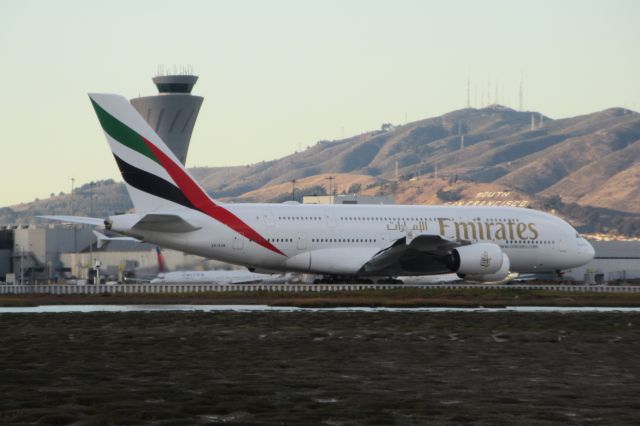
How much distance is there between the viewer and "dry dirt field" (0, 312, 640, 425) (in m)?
17.1

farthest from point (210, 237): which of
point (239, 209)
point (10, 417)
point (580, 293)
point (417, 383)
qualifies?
point (10, 417)

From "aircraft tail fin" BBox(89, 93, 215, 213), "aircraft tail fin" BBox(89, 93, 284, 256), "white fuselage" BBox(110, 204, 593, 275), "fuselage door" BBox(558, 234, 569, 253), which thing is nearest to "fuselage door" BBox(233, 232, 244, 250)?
"white fuselage" BBox(110, 204, 593, 275)

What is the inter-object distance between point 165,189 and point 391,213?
43.9 ft

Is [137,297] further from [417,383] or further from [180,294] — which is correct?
[417,383]

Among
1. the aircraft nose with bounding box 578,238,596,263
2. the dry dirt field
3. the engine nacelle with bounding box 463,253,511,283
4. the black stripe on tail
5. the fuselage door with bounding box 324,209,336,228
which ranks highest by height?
the black stripe on tail

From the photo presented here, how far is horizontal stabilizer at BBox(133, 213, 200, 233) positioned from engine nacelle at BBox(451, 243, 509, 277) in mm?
13911

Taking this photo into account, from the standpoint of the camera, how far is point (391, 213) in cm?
6053

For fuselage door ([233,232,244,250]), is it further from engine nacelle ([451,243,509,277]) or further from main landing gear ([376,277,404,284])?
engine nacelle ([451,243,509,277])

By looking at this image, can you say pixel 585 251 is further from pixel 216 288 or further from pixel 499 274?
pixel 216 288

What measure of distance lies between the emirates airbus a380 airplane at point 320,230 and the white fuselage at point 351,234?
6 cm

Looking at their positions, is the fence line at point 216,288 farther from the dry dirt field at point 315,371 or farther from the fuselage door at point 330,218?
the dry dirt field at point 315,371

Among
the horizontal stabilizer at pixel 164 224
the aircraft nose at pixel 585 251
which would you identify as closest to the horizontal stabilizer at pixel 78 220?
the horizontal stabilizer at pixel 164 224

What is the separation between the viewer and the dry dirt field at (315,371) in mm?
17062

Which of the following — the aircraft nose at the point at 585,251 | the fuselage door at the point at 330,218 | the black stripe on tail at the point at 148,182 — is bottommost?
the aircraft nose at the point at 585,251
